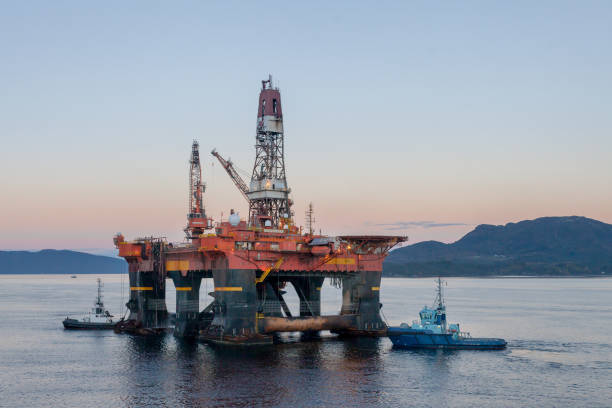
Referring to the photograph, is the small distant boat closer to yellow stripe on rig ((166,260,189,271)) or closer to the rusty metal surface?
yellow stripe on rig ((166,260,189,271))

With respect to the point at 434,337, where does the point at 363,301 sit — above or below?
above

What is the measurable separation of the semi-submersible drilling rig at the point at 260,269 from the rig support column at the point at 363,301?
0.11m

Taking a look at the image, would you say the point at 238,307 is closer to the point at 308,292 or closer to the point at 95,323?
the point at 308,292

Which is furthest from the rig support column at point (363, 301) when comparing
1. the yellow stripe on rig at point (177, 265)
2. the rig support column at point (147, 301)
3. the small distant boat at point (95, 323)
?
the small distant boat at point (95, 323)

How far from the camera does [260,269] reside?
66875 mm

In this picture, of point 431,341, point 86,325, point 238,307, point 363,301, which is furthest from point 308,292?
point 86,325

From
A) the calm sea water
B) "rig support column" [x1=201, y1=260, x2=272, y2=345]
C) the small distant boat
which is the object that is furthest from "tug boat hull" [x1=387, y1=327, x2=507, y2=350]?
the small distant boat

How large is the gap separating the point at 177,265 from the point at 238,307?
1364 centimetres

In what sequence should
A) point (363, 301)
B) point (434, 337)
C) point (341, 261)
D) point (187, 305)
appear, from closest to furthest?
point (434, 337)
point (341, 261)
point (363, 301)
point (187, 305)

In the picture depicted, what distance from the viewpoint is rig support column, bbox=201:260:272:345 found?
65562 millimetres

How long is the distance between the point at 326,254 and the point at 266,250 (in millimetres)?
6486

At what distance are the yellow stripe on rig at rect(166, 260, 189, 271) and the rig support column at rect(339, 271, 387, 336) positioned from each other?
696 inches

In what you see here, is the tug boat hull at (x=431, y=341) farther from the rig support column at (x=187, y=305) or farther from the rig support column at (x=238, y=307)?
the rig support column at (x=187, y=305)

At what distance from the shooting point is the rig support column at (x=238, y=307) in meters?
65.6
